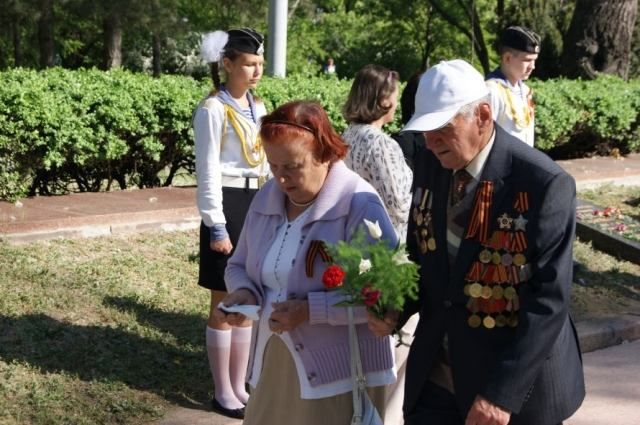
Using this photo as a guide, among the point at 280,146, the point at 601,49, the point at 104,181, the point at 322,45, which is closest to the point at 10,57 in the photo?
the point at 322,45

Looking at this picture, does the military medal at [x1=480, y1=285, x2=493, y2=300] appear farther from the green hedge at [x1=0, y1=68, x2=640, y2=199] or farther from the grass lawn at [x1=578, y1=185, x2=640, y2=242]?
the grass lawn at [x1=578, y1=185, x2=640, y2=242]

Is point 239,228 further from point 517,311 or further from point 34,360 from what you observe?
point 517,311

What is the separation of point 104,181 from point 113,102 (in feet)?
3.86

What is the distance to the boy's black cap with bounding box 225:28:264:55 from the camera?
554cm

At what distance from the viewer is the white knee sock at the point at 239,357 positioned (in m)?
5.84

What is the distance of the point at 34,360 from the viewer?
612 centimetres

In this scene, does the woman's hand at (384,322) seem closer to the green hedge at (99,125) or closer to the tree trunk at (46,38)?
the green hedge at (99,125)

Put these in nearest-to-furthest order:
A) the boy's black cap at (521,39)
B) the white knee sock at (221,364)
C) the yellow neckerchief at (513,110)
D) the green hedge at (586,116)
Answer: the white knee sock at (221,364)
the boy's black cap at (521,39)
the yellow neckerchief at (513,110)
the green hedge at (586,116)

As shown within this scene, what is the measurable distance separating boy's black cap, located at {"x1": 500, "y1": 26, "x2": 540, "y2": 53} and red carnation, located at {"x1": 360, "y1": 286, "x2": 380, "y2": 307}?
3.96m

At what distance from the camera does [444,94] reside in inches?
132

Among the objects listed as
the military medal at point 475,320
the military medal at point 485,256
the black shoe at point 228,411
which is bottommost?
the black shoe at point 228,411

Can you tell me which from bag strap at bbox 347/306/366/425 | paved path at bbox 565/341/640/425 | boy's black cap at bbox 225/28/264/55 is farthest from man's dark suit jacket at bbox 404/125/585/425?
paved path at bbox 565/341/640/425

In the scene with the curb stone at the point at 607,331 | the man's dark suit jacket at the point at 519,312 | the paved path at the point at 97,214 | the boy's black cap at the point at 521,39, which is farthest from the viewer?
the paved path at the point at 97,214

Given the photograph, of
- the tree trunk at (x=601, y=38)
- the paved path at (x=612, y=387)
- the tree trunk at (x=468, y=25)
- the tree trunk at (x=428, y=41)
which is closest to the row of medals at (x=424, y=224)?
the paved path at (x=612, y=387)
